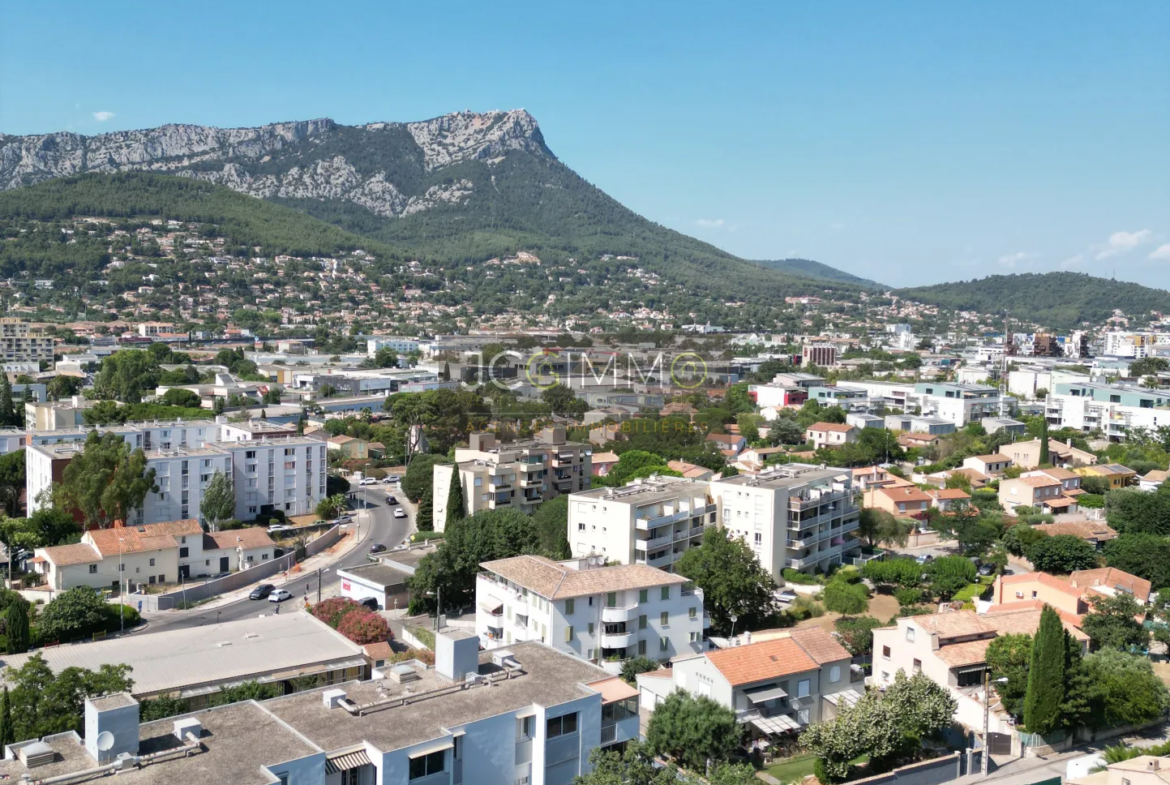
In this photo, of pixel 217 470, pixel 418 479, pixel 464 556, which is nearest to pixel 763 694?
pixel 464 556

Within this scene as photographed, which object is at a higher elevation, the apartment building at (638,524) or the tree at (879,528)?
the apartment building at (638,524)

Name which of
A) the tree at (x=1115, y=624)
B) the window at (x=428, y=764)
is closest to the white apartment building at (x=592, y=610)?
the window at (x=428, y=764)

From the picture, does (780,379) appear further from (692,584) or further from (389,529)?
(692,584)

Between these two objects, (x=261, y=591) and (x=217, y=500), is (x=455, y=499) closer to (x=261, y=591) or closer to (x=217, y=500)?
(x=261, y=591)

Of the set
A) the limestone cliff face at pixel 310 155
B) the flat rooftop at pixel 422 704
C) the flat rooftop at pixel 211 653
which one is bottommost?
the flat rooftop at pixel 211 653

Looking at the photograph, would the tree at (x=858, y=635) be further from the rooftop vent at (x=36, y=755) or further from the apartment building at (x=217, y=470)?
the apartment building at (x=217, y=470)

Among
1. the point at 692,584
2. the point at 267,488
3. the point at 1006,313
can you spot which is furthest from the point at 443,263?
the point at 692,584
